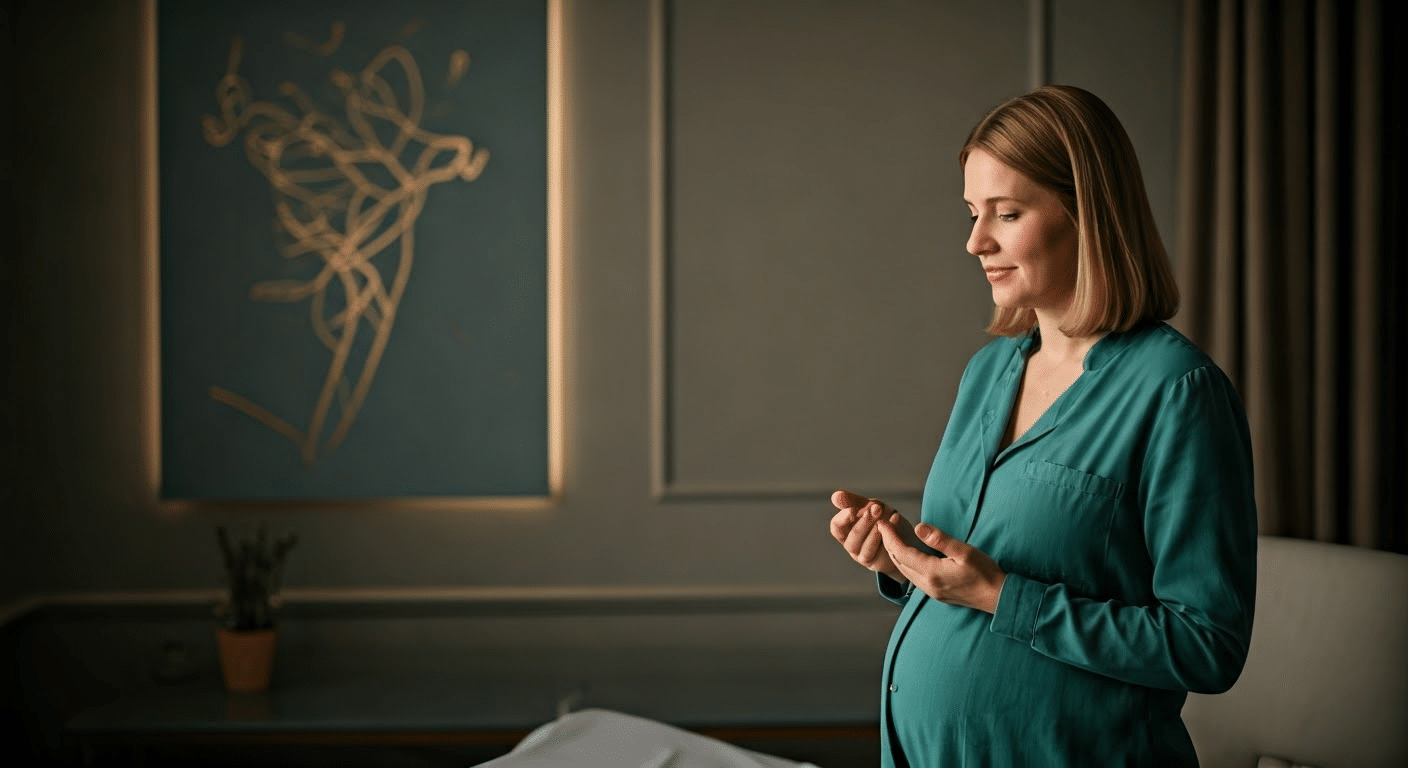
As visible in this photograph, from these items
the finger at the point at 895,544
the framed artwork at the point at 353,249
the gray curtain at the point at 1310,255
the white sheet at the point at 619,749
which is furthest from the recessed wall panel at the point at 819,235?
the finger at the point at 895,544

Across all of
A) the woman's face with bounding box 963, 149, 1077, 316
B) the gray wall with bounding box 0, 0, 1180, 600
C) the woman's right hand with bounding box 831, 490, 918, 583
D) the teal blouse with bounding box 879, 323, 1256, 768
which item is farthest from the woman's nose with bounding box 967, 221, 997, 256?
the gray wall with bounding box 0, 0, 1180, 600

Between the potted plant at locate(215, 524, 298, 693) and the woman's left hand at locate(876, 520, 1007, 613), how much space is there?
1.86 metres

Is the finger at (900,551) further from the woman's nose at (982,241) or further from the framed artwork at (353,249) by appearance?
the framed artwork at (353,249)

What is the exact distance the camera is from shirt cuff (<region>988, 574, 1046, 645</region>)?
3.74 feet

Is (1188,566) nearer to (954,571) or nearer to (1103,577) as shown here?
(1103,577)

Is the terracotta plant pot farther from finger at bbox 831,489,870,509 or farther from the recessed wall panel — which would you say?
finger at bbox 831,489,870,509

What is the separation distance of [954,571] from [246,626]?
6.44ft

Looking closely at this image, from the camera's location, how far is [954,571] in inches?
45.7


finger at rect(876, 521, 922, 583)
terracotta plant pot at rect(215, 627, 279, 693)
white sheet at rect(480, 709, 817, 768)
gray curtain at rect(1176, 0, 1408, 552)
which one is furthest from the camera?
terracotta plant pot at rect(215, 627, 279, 693)

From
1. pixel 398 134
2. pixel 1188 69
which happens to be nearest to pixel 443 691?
pixel 398 134

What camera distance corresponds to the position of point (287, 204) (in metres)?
2.72

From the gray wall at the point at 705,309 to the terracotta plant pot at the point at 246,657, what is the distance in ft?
0.79

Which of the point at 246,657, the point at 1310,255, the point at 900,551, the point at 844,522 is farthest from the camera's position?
the point at 246,657

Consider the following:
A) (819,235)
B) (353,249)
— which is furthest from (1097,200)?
(353,249)
